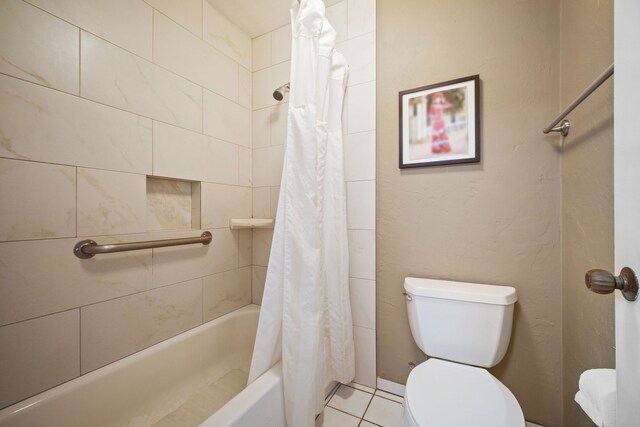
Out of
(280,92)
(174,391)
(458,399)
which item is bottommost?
(174,391)

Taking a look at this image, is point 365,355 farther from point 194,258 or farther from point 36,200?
point 36,200

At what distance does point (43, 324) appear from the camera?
2.89ft

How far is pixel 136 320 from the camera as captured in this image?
112 centimetres

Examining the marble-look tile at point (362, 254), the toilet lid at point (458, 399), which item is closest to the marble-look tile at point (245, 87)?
the marble-look tile at point (362, 254)

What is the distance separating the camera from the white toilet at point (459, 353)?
771 millimetres

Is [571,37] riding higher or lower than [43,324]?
higher

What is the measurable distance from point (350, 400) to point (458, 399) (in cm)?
68

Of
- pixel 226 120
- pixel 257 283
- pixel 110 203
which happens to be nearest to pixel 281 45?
pixel 226 120

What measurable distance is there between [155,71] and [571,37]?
1.79 m

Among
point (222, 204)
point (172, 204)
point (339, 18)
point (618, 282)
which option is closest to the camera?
point (618, 282)

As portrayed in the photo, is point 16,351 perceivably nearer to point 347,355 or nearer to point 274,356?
point 274,356

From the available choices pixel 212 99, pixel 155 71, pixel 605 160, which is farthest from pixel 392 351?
pixel 155 71

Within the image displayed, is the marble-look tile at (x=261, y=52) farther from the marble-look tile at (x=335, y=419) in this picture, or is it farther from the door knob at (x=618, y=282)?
the marble-look tile at (x=335, y=419)

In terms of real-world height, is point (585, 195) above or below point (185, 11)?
below
